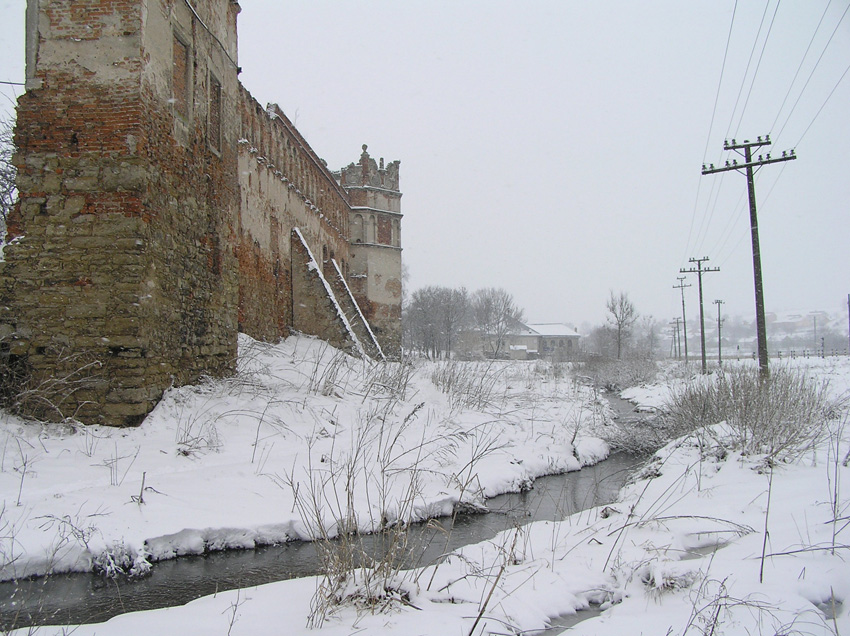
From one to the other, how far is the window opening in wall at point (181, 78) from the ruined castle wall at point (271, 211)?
3.65 meters

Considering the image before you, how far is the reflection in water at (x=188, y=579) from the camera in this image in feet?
12.0

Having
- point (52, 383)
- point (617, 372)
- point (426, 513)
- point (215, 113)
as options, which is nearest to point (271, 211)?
point (215, 113)

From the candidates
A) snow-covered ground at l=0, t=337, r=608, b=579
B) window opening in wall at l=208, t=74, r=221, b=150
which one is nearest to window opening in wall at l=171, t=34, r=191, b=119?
window opening in wall at l=208, t=74, r=221, b=150

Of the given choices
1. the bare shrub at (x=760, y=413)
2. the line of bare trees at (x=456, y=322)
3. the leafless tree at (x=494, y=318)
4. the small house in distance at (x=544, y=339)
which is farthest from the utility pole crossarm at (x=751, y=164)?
the small house in distance at (x=544, y=339)

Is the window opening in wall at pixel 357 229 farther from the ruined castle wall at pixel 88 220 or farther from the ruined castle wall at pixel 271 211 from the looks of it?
the ruined castle wall at pixel 88 220

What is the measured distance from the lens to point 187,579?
4461mm

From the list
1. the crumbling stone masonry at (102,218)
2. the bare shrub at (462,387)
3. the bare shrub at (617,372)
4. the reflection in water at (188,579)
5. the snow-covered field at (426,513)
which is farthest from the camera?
the bare shrub at (617,372)

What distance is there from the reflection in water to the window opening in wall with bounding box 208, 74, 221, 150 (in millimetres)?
6805

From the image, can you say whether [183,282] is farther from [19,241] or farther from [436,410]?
[436,410]

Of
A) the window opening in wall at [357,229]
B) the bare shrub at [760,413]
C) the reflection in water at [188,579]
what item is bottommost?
the reflection in water at [188,579]

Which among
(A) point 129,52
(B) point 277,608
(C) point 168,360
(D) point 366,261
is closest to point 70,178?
(A) point 129,52

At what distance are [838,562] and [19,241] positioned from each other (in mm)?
8758

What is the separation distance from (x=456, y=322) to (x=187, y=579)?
50956 millimetres

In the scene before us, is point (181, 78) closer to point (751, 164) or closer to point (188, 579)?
point (188, 579)
